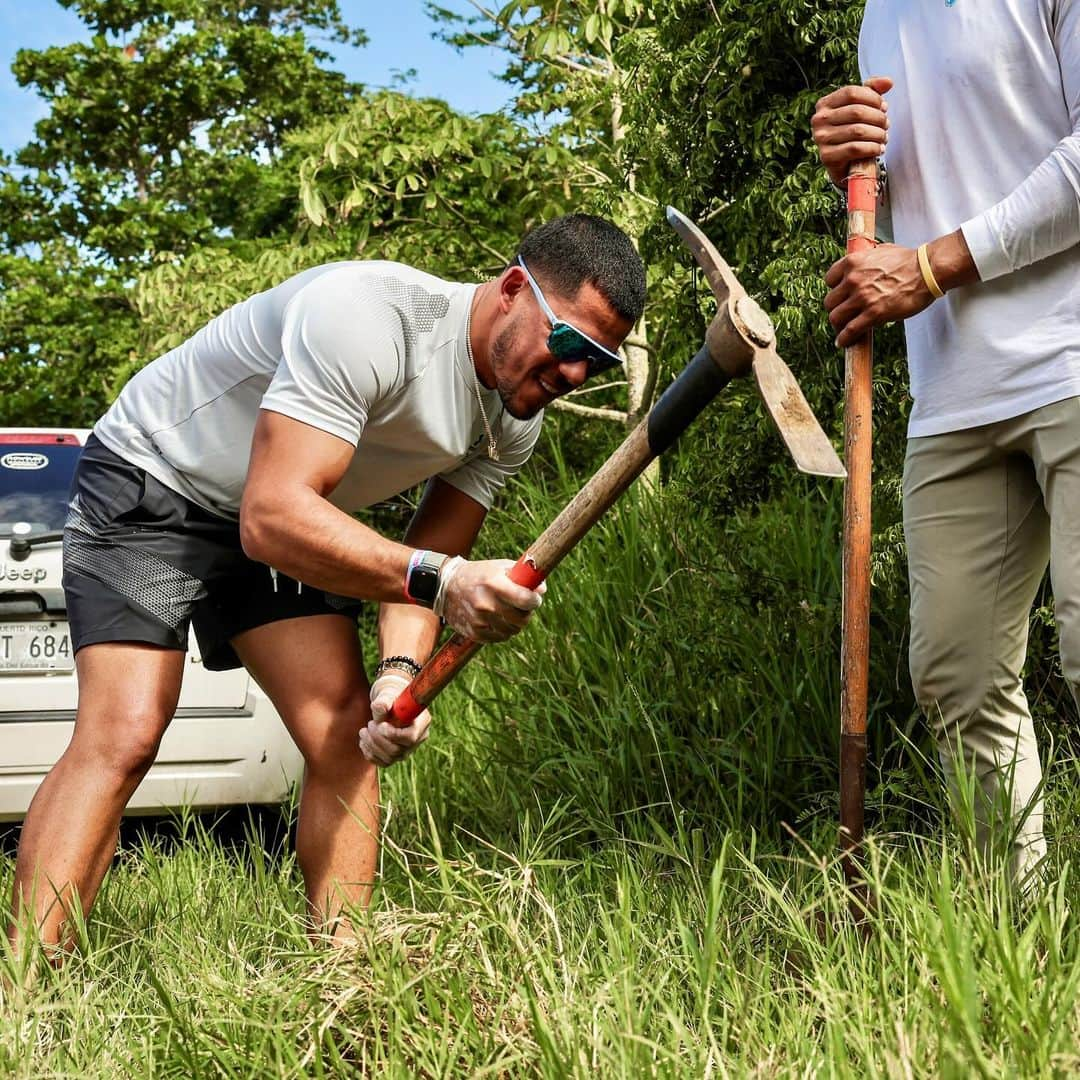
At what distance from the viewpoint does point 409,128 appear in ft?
21.4

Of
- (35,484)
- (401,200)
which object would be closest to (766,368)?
(35,484)

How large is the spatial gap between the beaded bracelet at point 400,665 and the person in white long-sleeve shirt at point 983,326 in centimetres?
117

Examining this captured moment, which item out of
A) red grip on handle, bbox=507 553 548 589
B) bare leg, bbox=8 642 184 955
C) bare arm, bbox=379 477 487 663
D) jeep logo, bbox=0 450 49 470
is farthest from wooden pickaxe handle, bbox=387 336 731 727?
jeep logo, bbox=0 450 49 470

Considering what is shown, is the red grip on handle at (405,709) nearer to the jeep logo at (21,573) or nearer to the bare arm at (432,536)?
the bare arm at (432,536)

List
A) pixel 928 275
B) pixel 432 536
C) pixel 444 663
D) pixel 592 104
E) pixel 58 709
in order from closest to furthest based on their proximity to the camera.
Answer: pixel 928 275, pixel 444 663, pixel 432 536, pixel 58 709, pixel 592 104

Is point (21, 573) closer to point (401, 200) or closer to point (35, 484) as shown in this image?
point (35, 484)

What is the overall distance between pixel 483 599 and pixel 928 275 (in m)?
1.05

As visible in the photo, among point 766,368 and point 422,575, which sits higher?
point 766,368

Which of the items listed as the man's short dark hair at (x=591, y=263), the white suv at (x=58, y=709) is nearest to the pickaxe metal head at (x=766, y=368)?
the man's short dark hair at (x=591, y=263)

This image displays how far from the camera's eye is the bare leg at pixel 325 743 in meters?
3.10

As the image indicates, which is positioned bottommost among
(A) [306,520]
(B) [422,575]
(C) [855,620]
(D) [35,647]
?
(D) [35,647]

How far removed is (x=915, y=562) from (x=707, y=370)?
2.05 feet

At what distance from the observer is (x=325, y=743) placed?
10.2 ft

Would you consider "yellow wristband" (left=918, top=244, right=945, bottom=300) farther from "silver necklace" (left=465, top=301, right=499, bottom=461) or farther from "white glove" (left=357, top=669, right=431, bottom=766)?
"white glove" (left=357, top=669, right=431, bottom=766)
